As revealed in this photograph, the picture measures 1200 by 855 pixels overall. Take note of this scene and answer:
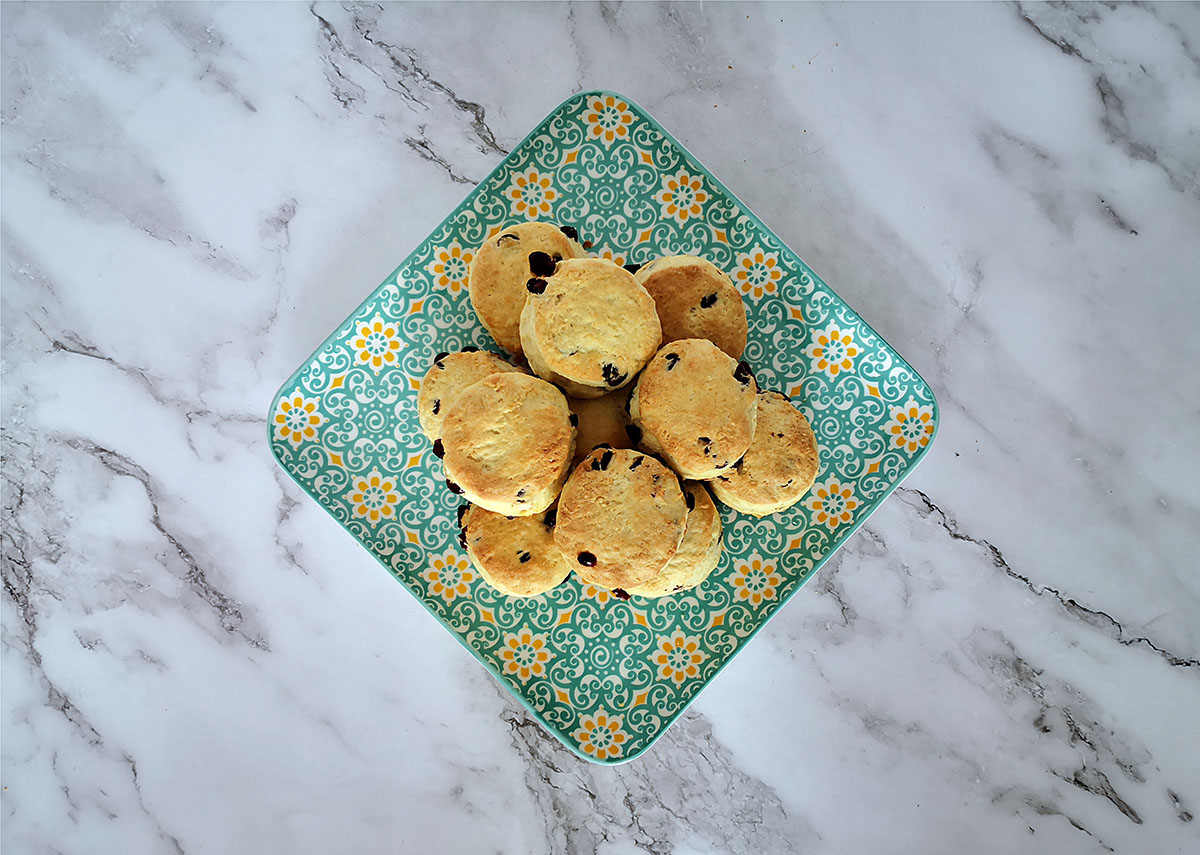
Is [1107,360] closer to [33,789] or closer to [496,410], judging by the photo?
[496,410]

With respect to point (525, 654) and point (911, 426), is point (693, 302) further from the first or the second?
point (525, 654)

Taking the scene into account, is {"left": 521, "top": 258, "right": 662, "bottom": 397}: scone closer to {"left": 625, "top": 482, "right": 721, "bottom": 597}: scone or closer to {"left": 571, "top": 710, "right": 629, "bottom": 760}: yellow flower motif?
{"left": 625, "top": 482, "right": 721, "bottom": 597}: scone

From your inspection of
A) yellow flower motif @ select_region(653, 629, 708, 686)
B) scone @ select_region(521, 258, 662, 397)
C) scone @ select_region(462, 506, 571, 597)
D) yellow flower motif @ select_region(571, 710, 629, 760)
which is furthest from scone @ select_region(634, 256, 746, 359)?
yellow flower motif @ select_region(571, 710, 629, 760)

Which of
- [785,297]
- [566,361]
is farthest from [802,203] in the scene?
[566,361]

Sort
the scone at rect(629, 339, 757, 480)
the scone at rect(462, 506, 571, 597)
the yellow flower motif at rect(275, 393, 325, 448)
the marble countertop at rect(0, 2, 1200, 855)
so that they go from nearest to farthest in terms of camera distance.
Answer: the scone at rect(629, 339, 757, 480) < the scone at rect(462, 506, 571, 597) < the yellow flower motif at rect(275, 393, 325, 448) < the marble countertop at rect(0, 2, 1200, 855)

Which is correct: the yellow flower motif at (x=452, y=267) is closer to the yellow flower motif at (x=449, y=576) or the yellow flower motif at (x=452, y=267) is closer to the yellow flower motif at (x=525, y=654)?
the yellow flower motif at (x=449, y=576)
